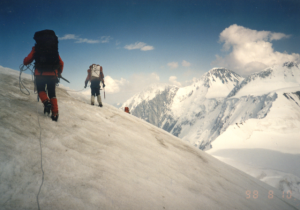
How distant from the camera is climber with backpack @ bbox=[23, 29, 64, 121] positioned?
13.5 feet

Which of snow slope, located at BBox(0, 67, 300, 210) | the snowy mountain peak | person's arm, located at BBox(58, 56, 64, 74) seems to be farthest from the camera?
the snowy mountain peak

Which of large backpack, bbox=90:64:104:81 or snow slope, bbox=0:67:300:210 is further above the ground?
large backpack, bbox=90:64:104:81

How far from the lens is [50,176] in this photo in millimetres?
2320

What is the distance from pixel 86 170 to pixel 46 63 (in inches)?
136

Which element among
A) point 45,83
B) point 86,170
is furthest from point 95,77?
point 86,170

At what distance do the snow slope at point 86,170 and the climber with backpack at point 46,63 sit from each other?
397 mm

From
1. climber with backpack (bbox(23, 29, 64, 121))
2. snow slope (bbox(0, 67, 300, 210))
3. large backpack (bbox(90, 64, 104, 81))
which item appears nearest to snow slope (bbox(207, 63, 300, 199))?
snow slope (bbox(0, 67, 300, 210))

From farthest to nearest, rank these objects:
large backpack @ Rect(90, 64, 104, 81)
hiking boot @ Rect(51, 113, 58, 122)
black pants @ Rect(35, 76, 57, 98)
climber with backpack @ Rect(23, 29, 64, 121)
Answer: large backpack @ Rect(90, 64, 104, 81), black pants @ Rect(35, 76, 57, 98), climber with backpack @ Rect(23, 29, 64, 121), hiking boot @ Rect(51, 113, 58, 122)

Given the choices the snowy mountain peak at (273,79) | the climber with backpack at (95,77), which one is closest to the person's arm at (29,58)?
the climber with backpack at (95,77)

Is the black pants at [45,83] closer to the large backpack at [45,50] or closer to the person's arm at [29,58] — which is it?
the large backpack at [45,50]

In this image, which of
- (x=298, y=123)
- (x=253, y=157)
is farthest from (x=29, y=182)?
(x=298, y=123)

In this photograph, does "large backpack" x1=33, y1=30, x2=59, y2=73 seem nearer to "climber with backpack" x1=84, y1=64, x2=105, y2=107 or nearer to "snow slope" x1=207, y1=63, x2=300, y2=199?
"climber with backpack" x1=84, y1=64, x2=105, y2=107

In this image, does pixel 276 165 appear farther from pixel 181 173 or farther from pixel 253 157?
pixel 181 173

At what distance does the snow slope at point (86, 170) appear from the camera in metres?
2.08
